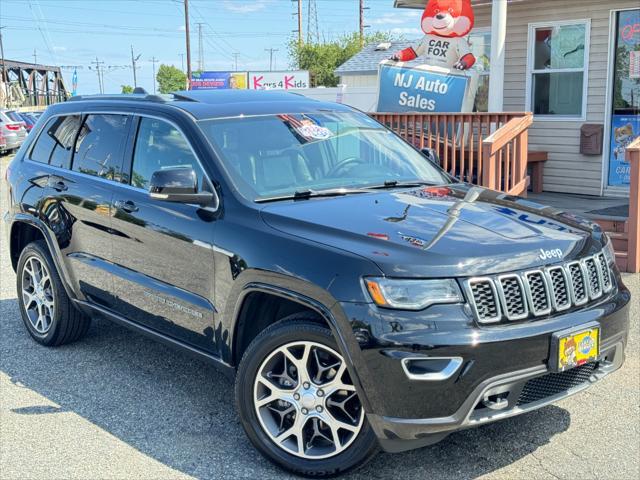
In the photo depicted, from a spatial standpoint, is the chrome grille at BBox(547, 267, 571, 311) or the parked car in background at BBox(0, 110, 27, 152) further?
the parked car in background at BBox(0, 110, 27, 152)

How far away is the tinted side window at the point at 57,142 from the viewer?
5688 mm

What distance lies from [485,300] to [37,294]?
3905 millimetres

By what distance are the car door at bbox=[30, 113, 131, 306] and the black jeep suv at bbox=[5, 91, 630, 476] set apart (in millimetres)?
17

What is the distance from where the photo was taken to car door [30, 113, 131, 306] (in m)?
5.07

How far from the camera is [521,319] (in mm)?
3436

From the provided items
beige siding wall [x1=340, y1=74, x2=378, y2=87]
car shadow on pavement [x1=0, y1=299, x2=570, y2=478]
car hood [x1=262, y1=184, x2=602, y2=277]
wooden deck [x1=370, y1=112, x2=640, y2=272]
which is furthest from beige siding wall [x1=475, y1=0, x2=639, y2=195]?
beige siding wall [x1=340, y1=74, x2=378, y2=87]

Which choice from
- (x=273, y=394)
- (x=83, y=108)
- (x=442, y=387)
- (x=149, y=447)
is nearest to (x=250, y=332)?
(x=273, y=394)

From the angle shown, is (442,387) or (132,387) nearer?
(442,387)

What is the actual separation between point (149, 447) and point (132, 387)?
3.16ft

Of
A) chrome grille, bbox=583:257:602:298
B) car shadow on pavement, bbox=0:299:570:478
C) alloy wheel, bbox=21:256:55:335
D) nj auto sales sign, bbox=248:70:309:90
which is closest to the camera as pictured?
chrome grille, bbox=583:257:602:298

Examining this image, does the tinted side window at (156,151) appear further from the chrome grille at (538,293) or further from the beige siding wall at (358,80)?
the beige siding wall at (358,80)

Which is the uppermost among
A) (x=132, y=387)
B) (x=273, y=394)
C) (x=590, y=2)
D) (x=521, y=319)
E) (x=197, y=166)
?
(x=590, y=2)

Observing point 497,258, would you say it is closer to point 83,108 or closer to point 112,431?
point 112,431

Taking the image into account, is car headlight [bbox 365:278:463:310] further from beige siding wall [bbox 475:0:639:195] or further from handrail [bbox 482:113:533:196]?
beige siding wall [bbox 475:0:639:195]
